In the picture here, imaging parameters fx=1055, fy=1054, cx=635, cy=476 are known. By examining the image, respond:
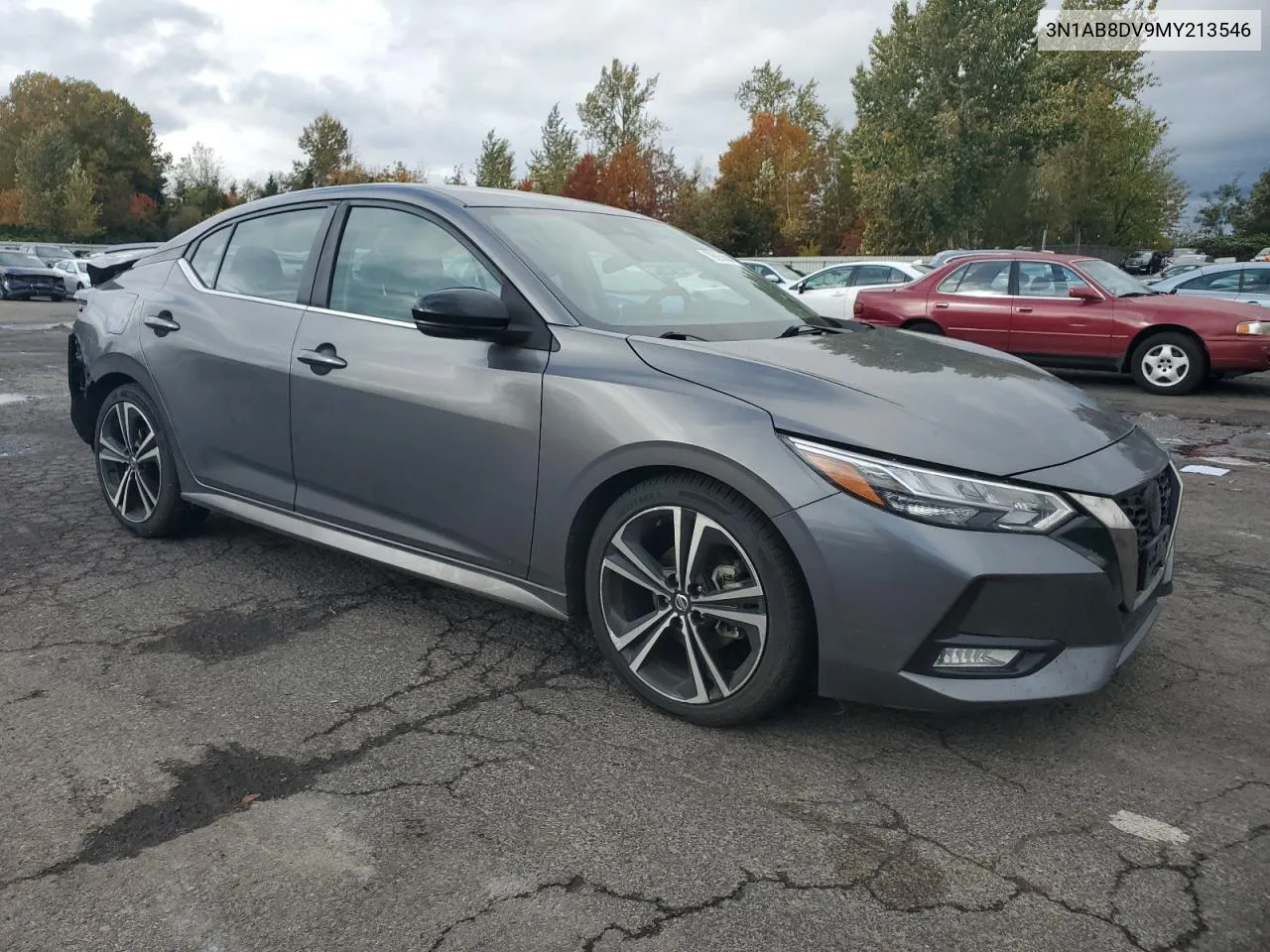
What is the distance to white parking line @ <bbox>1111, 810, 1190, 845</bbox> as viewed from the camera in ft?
8.19

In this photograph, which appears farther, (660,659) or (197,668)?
(197,668)

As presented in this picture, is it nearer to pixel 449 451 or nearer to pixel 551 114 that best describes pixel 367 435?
pixel 449 451

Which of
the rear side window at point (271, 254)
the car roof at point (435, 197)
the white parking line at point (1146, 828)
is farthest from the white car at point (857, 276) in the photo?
the white parking line at point (1146, 828)

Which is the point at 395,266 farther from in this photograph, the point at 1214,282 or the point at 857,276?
the point at 857,276

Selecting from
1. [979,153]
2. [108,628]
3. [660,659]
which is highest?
[979,153]

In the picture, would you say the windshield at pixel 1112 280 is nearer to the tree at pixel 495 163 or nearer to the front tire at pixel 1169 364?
the front tire at pixel 1169 364

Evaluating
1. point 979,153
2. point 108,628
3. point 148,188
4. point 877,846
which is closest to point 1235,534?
point 877,846

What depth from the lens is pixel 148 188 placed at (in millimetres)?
73438

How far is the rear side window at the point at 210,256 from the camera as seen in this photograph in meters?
4.54

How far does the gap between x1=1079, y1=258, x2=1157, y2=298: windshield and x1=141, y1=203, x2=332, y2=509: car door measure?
9788 mm

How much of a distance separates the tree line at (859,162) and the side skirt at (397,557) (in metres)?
40.6

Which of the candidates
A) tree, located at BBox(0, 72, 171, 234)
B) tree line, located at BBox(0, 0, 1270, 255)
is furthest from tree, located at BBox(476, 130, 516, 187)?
tree, located at BBox(0, 72, 171, 234)

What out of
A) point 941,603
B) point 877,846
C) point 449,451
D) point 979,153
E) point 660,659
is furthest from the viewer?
point 979,153

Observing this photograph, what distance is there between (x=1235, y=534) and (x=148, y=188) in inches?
3152
